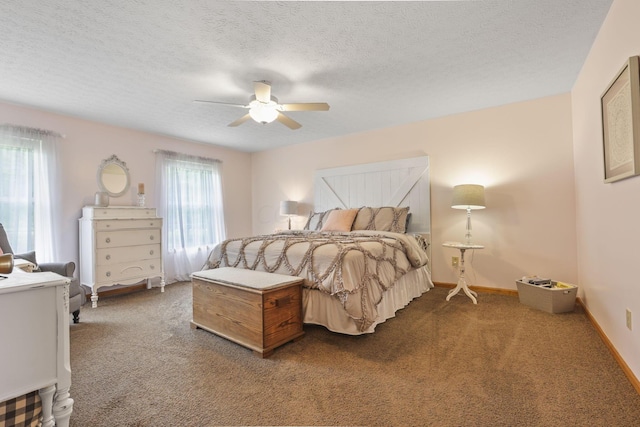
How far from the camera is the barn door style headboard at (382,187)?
13.5ft

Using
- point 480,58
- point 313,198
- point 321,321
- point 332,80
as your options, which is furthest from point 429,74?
point 313,198

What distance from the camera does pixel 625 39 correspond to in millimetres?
1744

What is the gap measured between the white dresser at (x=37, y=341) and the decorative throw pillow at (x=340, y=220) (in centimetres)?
296

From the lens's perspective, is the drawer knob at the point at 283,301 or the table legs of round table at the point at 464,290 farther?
the table legs of round table at the point at 464,290

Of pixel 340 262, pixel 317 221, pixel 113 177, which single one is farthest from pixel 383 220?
pixel 113 177

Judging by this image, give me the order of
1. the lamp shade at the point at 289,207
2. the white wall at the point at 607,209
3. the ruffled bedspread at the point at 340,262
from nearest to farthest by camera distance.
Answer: the white wall at the point at 607,209, the ruffled bedspread at the point at 340,262, the lamp shade at the point at 289,207

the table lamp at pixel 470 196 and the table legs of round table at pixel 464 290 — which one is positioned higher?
the table lamp at pixel 470 196

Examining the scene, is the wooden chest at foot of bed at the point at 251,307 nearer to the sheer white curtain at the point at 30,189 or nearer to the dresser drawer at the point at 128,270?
the dresser drawer at the point at 128,270

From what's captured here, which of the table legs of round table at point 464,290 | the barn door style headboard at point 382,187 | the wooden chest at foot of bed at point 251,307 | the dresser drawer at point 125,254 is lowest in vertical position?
the table legs of round table at point 464,290

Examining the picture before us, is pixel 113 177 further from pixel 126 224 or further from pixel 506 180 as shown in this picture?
pixel 506 180

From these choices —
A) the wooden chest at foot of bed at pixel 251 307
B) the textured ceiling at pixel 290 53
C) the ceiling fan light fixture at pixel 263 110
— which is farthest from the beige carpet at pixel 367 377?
the textured ceiling at pixel 290 53

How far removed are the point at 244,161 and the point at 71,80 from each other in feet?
10.9

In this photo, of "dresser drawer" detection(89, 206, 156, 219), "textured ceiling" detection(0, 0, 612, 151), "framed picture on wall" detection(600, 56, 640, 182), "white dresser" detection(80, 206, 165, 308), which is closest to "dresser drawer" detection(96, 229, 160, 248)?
"white dresser" detection(80, 206, 165, 308)

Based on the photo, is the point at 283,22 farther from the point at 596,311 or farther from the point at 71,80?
the point at 596,311
